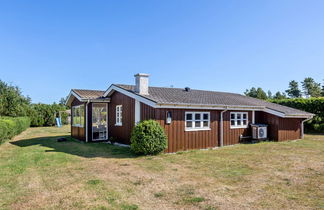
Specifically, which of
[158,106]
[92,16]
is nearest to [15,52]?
[92,16]

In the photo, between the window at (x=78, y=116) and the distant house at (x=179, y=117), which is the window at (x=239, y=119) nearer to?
the distant house at (x=179, y=117)

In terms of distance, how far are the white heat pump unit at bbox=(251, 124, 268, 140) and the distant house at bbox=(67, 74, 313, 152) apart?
270 mm

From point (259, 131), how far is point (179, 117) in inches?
239

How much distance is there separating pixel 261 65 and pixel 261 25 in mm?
6155

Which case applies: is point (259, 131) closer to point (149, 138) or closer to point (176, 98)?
point (176, 98)

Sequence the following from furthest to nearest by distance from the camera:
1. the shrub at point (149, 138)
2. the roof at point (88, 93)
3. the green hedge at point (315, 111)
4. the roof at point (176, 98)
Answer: the green hedge at point (315, 111) < the roof at point (88, 93) < the roof at point (176, 98) < the shrub at point (149, 138)

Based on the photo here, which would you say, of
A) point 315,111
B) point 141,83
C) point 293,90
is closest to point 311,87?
point 293,90

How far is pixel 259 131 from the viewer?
42.3ft

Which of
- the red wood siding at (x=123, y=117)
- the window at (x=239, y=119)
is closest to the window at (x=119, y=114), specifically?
the red wood siding at (x=123, y=117)

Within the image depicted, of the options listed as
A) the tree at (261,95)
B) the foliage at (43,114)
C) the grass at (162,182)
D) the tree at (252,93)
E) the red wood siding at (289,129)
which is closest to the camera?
the grass at (162,182)

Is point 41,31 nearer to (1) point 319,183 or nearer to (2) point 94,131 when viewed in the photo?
(2) point 94,131

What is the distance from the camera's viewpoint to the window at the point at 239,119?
12506 millimetres

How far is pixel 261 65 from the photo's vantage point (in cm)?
1834

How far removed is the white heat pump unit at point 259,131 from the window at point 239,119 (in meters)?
0.55
